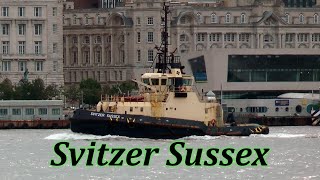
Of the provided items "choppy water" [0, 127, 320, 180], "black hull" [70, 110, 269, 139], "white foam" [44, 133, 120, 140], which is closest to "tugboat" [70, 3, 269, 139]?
"black hull" [70, 110, 269, 139]

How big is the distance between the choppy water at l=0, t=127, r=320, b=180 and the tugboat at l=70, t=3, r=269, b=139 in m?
0.90

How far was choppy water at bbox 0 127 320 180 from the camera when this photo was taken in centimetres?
11712

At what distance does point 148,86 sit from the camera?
504 feet

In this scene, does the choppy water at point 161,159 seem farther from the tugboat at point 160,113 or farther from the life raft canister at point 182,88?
the life raft canister at point 182,88

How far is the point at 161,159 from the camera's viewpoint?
129875 millimetres

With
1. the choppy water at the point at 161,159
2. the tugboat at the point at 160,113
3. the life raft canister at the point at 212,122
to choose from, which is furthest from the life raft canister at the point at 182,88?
the choppy water at the point at 161,159

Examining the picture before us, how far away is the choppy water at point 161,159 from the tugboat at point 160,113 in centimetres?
90

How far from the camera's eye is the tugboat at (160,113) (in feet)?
498

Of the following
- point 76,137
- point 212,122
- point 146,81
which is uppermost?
point 146,81

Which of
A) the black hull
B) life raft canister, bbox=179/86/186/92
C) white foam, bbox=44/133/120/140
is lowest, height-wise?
white foam, bbox=44/133/120/140

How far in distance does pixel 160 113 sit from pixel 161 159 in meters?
23.1

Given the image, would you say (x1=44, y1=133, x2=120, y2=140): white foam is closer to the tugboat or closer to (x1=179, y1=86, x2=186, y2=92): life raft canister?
the tugboat

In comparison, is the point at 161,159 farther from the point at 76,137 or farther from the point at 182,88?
the point at 182,88

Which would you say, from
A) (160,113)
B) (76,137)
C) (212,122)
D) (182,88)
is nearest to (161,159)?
(160,113)
